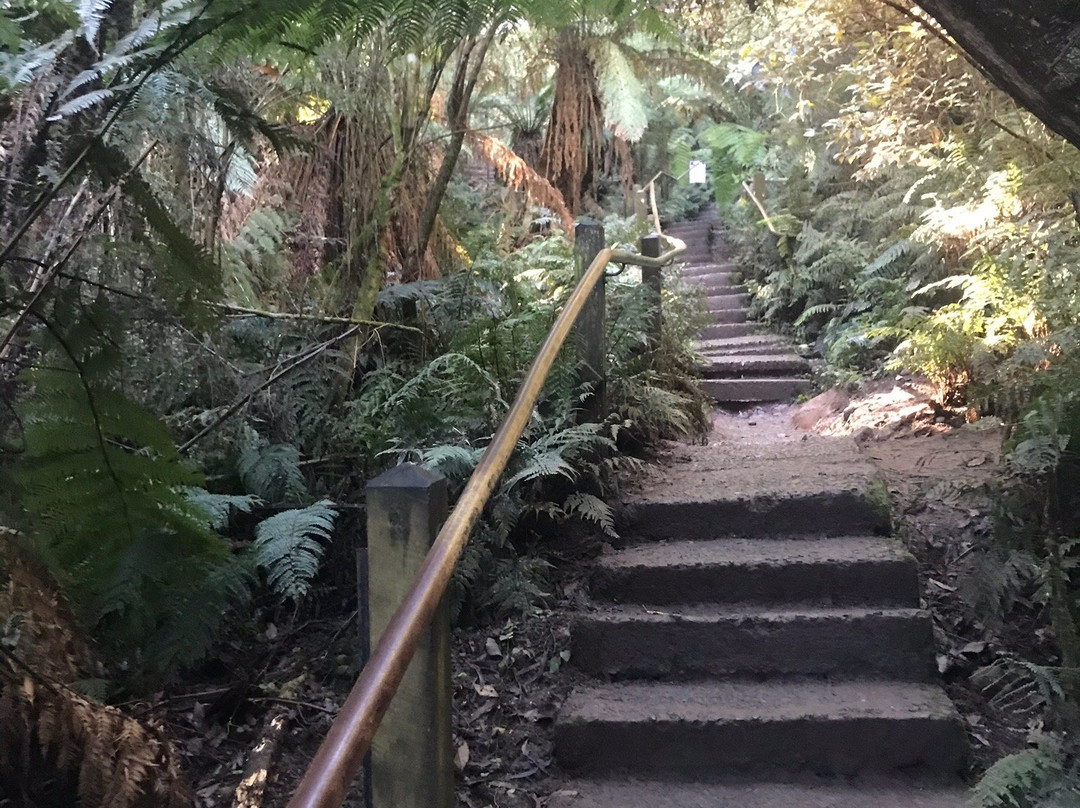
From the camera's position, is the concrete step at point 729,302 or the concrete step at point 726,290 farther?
the concrete step at point 726,290

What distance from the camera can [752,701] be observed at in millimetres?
2648

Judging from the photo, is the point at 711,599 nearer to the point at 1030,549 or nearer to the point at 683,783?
the point at 683,783

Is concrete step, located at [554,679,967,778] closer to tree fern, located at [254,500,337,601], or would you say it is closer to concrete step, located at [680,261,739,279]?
tree fern, located at [254,500,337,601]

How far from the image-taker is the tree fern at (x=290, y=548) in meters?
2.36

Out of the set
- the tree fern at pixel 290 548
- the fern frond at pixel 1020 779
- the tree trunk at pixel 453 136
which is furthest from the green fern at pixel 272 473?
the fern frond at pixel 1020 779

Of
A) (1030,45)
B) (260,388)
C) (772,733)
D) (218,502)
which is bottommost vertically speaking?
(772,733)

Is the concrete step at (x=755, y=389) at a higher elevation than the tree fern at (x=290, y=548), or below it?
higher

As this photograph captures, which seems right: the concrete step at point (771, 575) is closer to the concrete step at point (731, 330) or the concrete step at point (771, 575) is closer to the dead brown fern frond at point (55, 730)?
the dead brown fern frond at point (55, 730)

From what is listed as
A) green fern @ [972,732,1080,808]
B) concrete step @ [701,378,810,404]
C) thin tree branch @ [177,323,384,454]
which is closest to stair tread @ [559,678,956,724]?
green fern @ [972,732,1080,808]

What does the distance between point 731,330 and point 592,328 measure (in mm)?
6068

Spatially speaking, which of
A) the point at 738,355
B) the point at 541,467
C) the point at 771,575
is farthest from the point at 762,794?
the point at 738,355

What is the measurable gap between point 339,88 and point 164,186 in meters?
1.09

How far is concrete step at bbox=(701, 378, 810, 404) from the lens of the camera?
7.28 metres

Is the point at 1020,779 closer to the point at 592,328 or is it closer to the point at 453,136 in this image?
the point at 592,328
